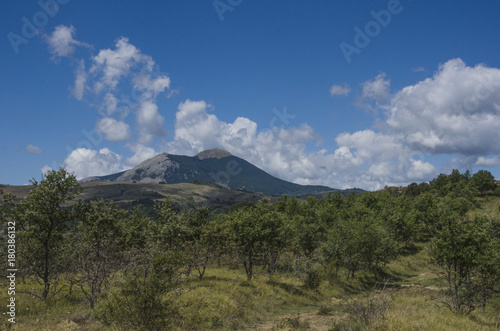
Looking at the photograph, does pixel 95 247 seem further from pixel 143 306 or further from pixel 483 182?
pixel 483 182

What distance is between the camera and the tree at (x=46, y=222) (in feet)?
59.6

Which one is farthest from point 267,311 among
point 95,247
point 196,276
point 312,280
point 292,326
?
point 95,247

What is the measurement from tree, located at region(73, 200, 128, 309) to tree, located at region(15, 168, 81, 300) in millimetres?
1448

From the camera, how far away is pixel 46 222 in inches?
732

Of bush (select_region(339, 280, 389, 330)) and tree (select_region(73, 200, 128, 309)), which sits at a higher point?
tree (select_region(73, 200, 128, 309))

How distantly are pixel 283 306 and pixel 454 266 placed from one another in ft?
45.7

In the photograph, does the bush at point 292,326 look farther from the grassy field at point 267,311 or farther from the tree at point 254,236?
the tree at point 254,236

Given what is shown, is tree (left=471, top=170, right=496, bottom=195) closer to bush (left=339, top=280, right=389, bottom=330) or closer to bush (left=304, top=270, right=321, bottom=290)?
bush (left=304, top=270, right=321, bottom=290)

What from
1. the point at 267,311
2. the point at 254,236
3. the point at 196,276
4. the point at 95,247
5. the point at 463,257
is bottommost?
the point at 267,311

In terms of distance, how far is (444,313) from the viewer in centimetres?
1742

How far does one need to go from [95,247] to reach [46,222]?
556 centimetres

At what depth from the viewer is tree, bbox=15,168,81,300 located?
18156 millimetres

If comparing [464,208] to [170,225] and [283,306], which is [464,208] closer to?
[283,306]

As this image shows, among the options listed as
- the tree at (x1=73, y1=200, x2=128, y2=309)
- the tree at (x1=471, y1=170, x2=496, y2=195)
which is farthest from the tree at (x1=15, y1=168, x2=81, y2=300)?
the tree at (x1=471, y1=170, x2=496, y2=195)
